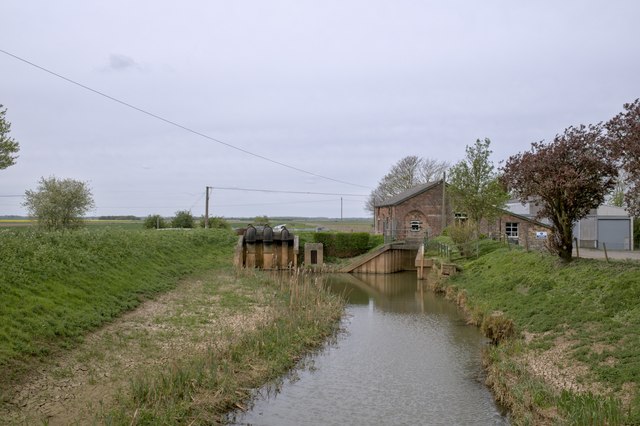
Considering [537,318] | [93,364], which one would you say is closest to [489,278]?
[537,318]

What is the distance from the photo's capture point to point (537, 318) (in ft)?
44.5

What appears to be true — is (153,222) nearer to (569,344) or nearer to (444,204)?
(444,204)

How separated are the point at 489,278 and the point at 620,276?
27.7ft

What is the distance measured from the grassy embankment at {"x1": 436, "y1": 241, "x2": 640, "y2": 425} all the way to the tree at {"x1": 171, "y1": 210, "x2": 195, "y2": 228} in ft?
130

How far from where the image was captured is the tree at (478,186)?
112ft

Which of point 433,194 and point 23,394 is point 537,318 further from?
point 433,194

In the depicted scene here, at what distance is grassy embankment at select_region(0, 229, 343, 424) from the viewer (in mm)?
8961

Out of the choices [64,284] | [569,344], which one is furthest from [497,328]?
[64,284]

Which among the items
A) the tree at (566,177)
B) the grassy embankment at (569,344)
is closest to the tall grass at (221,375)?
the grassy embankment at (569,344)

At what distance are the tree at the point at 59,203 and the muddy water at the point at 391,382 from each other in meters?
25.5

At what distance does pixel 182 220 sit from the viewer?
54188 mm

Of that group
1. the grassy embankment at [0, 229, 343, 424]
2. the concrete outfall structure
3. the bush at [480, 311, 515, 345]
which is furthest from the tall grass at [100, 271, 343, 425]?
the concrete outfall structure

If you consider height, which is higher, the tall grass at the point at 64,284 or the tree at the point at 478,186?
the tree at the point at 478,186

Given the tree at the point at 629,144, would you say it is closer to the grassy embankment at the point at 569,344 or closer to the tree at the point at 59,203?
the grassy embankment at the point at 569,344
